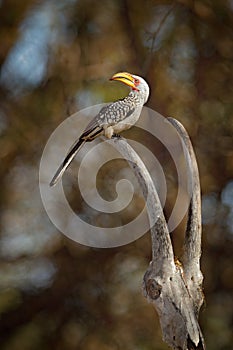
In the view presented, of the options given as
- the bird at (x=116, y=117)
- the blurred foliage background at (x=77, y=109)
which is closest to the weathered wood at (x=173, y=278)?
the bird at (x=116, y=117)

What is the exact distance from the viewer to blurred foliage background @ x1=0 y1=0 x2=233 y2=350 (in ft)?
3.92

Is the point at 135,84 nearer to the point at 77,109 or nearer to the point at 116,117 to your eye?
the point at 116,117

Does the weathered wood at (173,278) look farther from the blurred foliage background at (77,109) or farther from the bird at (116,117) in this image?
the blurred foliage background at (77,109)

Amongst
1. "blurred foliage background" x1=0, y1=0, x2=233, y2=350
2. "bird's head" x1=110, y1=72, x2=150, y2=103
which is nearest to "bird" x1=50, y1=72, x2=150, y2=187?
"bird's head" x1=110, y1=72, x2=150, y2=103

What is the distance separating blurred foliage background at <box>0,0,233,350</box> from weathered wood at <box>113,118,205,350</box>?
566 millimetres

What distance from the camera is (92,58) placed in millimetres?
1205

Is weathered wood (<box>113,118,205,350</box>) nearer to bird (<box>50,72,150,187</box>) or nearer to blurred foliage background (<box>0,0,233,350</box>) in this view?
bird (<box>50,72,150,187</box>)

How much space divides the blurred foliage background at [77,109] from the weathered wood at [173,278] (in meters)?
0.57

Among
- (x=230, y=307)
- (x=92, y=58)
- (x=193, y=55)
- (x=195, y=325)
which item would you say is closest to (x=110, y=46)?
(x=92, y=58)

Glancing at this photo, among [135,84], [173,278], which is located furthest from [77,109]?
[173,278]

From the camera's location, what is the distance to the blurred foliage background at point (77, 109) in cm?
119

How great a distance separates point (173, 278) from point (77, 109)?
0.66 meters

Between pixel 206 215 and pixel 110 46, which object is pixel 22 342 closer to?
pixel 206 215

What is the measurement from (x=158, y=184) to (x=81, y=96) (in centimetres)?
25
